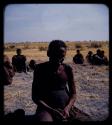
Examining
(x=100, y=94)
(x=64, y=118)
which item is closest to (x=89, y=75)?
(x=100, y=94)

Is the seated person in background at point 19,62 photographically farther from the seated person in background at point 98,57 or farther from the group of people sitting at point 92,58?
the seated person in background at point 98,57

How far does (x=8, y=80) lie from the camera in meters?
3.57

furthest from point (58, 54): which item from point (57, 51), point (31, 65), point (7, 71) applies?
point (7, 71)

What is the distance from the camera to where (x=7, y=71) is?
3.58 metres

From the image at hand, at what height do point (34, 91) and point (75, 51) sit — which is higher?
point (75, 51)

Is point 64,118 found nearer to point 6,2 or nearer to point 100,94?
point 100,94

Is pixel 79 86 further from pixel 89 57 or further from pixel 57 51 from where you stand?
pixel 57 51

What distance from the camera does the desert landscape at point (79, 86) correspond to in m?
3.53

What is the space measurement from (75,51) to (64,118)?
66cm

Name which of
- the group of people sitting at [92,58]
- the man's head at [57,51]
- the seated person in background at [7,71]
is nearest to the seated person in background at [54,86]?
the man's head at [57,51]

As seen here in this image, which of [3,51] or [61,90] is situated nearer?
[3,51]

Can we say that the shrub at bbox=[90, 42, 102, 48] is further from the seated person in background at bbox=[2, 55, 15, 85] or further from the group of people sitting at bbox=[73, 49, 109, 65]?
the seated person in background at bbox=[2, 55, 15, 85]

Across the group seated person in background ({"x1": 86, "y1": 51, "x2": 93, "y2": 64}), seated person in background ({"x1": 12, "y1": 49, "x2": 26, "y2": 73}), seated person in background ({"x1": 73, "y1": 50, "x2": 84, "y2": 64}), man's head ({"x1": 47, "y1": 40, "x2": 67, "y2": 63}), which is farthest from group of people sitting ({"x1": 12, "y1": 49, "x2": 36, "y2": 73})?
seated person in background ({"x1": 86, "y1": 51, "x2": 93, "y2": 64})

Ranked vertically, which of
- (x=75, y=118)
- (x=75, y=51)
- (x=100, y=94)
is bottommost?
(x=75, y=118)
